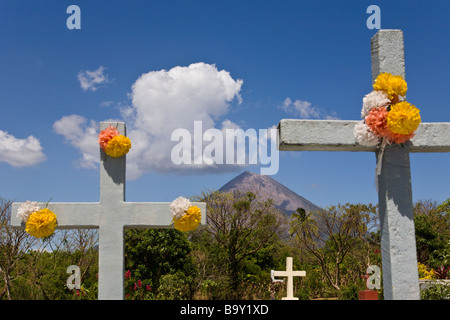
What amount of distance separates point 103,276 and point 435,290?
259 inches

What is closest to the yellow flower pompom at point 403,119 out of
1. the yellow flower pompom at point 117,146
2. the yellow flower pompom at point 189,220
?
the yellow flower pompom at point 189,220

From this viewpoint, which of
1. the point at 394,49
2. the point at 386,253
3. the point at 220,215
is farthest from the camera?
the point at 220,215

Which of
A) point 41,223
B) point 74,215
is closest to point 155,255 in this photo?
point 74,215

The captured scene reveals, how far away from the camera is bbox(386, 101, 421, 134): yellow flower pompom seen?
4254 mm

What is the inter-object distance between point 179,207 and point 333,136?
2.34 meters

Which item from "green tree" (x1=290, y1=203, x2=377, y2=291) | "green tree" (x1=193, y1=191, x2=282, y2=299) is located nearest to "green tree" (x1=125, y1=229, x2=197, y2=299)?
"green tree" (x1=193, y1=191, x2=282, y2=299)

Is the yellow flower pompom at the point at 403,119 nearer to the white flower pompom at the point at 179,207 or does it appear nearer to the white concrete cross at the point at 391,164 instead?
the white concrete cross at the point at 391,164

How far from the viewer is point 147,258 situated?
40.6ft

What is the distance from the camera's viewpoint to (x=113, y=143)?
18.4 ft

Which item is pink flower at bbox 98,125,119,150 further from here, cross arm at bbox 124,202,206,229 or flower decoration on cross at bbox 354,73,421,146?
flower decoration on cross at bbox 354,73,421,146

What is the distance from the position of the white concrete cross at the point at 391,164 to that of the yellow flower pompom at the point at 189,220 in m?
1.84
